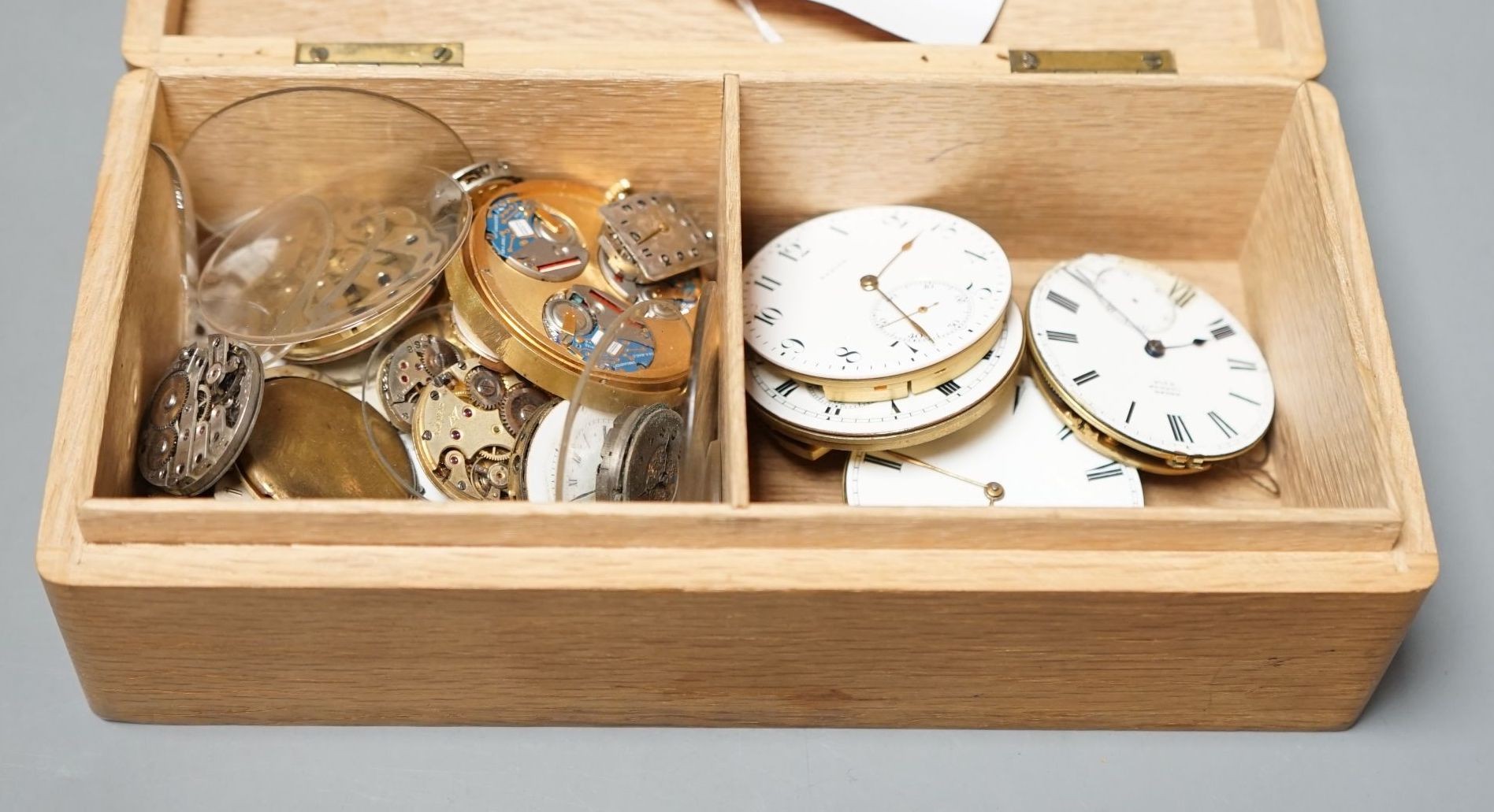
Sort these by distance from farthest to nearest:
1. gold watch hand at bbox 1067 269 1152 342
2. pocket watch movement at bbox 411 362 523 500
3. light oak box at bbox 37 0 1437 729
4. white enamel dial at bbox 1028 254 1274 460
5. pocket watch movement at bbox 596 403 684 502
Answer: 1. gold watch hand at bbox 1067 269 1152 342
2. white enamel dial at bbox 1028 254 1274 460
3. pocket watch movement at bbox 411 362 523 500
4. pocket watch movement at bbox 596 403 684 502
5. light oak box at bbox 37 0 1437 729

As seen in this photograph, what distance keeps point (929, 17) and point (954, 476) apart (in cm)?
62

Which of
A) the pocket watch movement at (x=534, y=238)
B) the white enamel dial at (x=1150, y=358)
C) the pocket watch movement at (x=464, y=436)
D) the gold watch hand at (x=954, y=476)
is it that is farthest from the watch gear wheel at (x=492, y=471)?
the white enamel dial at (x=1150, y=358)

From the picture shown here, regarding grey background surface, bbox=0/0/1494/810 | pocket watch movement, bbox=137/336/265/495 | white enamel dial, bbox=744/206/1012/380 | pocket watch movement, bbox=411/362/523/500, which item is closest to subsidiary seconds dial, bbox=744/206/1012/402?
white enamel dial, bbox=744/206/1012/380

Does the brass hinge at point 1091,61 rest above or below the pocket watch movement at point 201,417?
above

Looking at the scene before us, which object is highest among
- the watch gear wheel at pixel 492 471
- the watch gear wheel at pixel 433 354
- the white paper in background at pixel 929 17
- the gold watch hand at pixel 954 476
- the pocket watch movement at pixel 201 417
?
the white paper in background at pixel 929 17

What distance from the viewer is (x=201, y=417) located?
1.93 meters

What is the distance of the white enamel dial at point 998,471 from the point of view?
6.91 feet

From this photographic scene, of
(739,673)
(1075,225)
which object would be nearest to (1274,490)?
(1075,225)

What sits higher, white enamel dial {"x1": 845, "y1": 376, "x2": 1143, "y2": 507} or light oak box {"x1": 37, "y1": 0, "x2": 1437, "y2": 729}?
light oak box {"x1": 37, "y1": 0, "x2": 1437, "y2": 729}

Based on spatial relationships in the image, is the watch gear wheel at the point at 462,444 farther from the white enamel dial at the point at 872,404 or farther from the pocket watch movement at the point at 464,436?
the white enamel dial at the point at 872,404

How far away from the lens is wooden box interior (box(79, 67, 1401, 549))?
203cm

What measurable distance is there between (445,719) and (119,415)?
0.48 metres

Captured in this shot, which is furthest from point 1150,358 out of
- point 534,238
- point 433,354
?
point 433,354

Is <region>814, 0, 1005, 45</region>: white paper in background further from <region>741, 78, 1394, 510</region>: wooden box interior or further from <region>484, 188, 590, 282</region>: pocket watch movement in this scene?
<region>484, 188, 590, 282</region>: pocket watch movement
